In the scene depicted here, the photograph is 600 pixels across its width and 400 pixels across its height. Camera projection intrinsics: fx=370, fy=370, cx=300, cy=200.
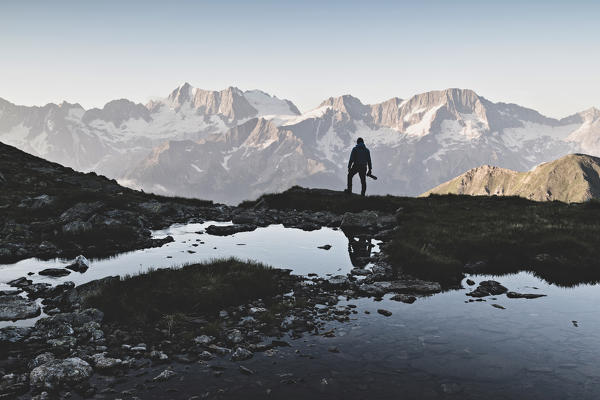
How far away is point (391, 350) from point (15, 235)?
20.5m

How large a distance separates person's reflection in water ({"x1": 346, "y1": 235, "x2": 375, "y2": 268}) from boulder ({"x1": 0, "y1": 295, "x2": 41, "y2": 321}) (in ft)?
35.0

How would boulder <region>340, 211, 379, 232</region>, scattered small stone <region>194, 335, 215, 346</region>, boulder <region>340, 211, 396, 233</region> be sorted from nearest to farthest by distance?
1. scattered small stone <region>194, 335, 215, 346</region>
2. boulder <region>340, 211, 396, 233</region>
3. boulder <region>340, 211, 379, 232</region>

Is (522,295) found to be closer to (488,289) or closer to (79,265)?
(488,289)

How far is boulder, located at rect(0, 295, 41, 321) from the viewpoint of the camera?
968cm

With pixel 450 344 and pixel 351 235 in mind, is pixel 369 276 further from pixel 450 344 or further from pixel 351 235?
pixel 351 235

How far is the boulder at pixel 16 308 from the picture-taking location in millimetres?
9681

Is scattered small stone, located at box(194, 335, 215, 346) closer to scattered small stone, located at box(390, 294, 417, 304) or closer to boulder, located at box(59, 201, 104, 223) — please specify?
scattered small stone, located at box(390, 294, 417, 304)

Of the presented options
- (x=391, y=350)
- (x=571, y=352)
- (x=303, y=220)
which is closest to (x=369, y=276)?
(x=391, y=350)

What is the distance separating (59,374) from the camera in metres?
6.86

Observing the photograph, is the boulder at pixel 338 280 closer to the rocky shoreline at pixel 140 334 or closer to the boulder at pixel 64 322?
the rocky shoreline at pixel 140 334

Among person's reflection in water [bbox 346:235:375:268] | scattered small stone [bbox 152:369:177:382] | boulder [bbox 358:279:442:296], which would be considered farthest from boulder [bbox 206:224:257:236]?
scattered small stone [bbox 152:369:177:382]

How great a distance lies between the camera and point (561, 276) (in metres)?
13.8

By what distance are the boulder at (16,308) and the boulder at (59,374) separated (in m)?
3.61

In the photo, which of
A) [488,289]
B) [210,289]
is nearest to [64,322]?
[210,289]
